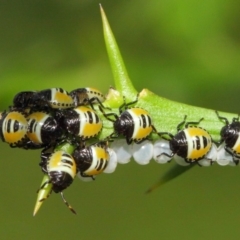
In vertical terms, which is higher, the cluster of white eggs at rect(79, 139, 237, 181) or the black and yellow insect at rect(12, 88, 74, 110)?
the black and yellow insect at rect(12, 88, 74, 110)

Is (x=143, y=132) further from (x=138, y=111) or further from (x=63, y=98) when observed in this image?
(x=63, y=98)

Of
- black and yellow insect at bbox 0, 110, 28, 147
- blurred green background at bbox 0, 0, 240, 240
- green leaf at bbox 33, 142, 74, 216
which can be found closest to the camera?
green leaf at bbox 33, 142, 74, 216

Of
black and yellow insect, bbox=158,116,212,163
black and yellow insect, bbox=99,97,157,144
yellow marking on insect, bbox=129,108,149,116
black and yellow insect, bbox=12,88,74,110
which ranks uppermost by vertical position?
black and yellow insect, bbox=12,88,74,110

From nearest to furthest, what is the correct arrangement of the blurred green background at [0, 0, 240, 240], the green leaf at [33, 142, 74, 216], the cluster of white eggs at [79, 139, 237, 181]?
the green leaf at [33, 142, 74, 216]
the cluster of white eggs at [79, 139, 237, 181]
the blurred green background at [0, 0, 240, 240]

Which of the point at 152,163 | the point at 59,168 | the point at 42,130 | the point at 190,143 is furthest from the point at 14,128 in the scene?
the point at 152,163

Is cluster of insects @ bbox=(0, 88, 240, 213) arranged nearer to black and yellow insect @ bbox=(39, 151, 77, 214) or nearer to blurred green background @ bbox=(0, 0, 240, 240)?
black and yellow insect @ bbox=(39, 151, 77, 214)

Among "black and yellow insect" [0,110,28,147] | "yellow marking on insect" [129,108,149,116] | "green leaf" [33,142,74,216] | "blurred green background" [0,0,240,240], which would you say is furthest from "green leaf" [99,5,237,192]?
"blurred green background" [0,0,240,240]

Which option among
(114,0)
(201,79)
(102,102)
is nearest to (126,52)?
(114,0)
